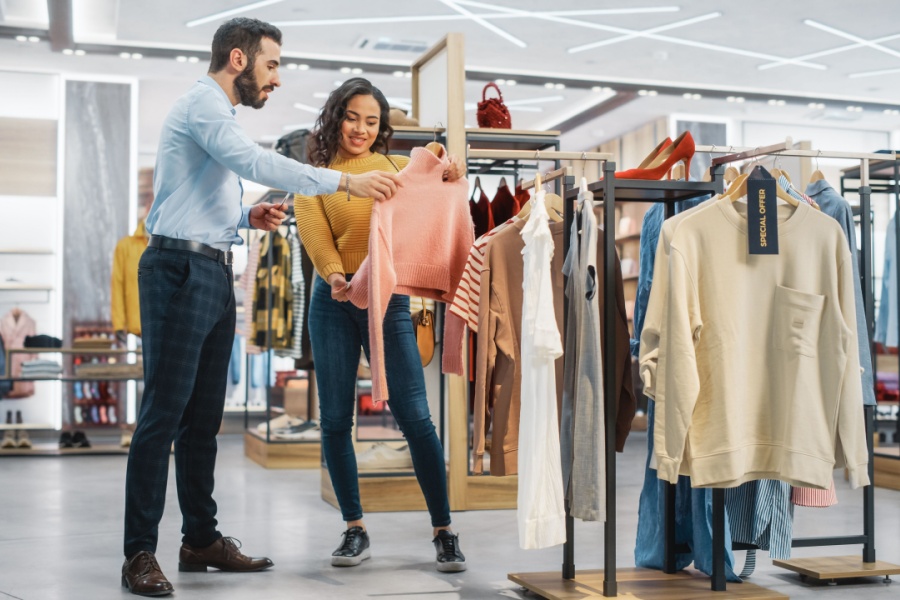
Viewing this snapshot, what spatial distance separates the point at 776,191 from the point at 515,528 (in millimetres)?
1999

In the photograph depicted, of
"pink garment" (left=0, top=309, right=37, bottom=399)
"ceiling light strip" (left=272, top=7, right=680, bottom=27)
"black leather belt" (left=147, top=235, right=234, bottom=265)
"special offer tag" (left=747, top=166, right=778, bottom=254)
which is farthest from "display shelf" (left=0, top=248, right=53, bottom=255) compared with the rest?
"special offer tag" (left=747, top=166, right=778, bottom=254)

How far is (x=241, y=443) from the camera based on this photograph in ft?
27.5

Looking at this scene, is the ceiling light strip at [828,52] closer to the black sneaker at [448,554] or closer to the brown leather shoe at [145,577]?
the black sneaker at [448,554]

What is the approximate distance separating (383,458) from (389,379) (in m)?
1.51

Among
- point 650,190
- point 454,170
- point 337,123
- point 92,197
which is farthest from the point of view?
point 92,197

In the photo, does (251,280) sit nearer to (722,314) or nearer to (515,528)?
(515,528)

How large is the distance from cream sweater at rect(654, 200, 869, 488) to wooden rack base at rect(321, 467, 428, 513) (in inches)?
84.6

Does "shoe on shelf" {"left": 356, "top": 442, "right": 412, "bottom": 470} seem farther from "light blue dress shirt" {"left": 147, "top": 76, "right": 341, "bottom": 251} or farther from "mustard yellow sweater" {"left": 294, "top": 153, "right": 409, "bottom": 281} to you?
"light blue dress shirt" {"left": 147, "top": 76, "right": 341, "bottom": 251}

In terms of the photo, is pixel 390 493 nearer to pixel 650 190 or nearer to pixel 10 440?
pixel 650 190

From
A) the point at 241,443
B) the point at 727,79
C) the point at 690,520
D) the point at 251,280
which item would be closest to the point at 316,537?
the point at 690,520

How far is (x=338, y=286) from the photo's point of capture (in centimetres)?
321

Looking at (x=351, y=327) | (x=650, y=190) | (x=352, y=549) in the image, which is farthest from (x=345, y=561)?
(x=650, y=190)

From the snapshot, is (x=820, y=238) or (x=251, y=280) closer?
(x=820, y=238)

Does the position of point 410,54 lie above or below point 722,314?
above
